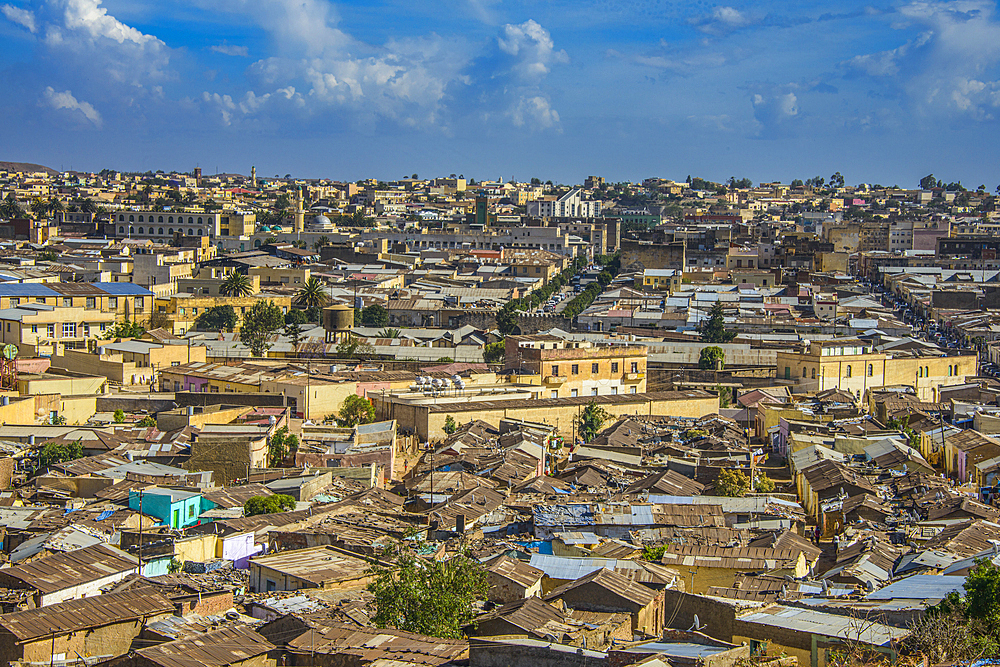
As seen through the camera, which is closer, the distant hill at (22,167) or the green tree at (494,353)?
the green tree at (494,353)

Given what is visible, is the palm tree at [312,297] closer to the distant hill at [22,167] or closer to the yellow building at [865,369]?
the yellow building at [865,369]

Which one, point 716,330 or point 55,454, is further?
point 716,330

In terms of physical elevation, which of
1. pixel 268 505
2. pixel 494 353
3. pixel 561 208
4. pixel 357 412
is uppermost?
pixel 561 208

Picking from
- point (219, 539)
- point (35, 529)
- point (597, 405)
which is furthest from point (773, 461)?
point (35, 529)

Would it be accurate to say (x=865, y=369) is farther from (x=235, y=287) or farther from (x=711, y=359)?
(x=235, y=287)

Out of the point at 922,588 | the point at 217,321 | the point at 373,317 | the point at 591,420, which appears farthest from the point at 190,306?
the point at 922,588

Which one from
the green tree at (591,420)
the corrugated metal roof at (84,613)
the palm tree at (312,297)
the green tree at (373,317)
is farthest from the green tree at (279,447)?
the palm tree at (312,297)

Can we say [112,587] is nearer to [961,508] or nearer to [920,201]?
[961,508]
